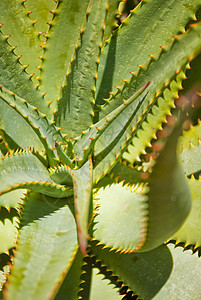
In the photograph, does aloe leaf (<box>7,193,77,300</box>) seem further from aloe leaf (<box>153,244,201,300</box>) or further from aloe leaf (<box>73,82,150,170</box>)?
aloe leaf (<box>153,244,201,300</box>)

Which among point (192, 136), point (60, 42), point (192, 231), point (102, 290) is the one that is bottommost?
point (102, 290)

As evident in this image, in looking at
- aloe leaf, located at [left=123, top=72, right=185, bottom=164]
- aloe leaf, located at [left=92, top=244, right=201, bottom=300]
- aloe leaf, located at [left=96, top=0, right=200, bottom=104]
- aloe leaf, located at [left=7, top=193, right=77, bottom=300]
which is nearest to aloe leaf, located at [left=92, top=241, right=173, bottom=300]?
aloe leaf, located at [left=92, top=244, right=201, bottom=300]

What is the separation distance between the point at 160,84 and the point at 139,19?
0.24 m

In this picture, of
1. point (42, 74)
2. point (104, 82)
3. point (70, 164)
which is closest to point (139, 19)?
point (104, 82)

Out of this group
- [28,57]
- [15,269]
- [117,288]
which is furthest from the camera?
[28,57]

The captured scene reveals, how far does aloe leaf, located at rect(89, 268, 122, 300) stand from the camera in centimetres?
86

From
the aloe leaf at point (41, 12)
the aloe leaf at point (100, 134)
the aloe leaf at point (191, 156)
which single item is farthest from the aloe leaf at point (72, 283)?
the aloe leaf at point (41, 12)

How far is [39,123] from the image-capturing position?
813 mm

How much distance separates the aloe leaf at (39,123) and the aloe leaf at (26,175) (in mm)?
42

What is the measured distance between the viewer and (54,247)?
28.5 inches

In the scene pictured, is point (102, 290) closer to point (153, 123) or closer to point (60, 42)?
point (153, 123)

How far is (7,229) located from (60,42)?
475mm

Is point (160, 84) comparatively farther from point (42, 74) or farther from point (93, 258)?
point (93, 258)

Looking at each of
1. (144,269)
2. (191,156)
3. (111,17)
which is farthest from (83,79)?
(144,269)
